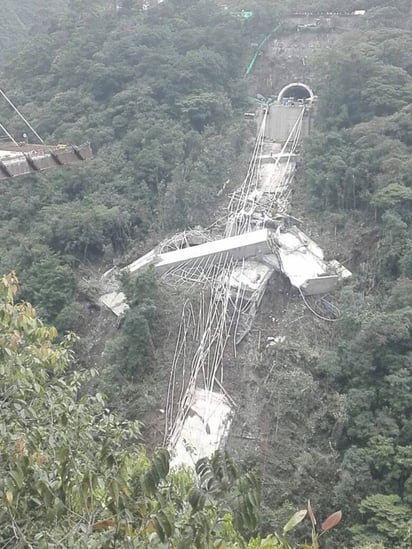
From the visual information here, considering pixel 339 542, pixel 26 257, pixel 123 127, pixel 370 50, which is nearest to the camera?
pixel 339 542

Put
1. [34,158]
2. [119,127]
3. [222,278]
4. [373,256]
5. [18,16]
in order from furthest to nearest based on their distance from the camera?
[18,16], [119,127], [373,256], [222,278], [34,158]

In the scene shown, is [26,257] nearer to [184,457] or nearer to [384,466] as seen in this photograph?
[184,457]

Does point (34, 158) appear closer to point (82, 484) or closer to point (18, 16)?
point (82, 484)

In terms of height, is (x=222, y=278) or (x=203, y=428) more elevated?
(x=222, y=278)

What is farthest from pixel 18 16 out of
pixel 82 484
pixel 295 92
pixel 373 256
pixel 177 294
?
pixel 82 484

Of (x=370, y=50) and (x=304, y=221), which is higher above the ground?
(x=370, y=50)

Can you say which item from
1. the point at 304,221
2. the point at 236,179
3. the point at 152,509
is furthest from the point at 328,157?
the point at 152,509

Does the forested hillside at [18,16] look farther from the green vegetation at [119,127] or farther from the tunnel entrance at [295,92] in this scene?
the tunnel entrance at [295,92]
